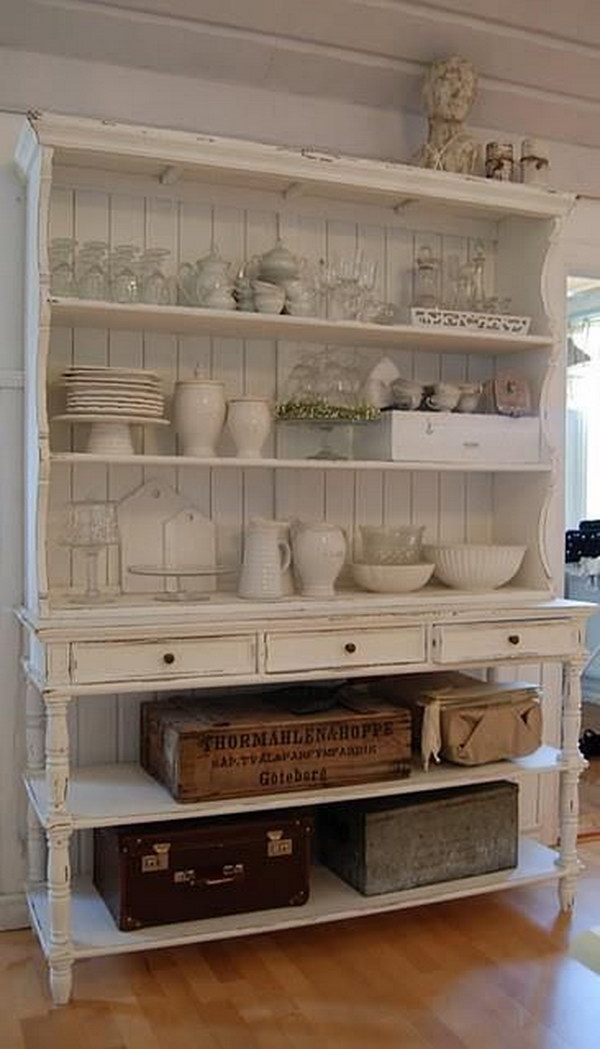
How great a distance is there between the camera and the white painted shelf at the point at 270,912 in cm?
253

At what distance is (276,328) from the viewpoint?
113 inches

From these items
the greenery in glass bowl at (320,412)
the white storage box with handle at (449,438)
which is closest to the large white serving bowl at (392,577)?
the white storage box with handle at (449,438)

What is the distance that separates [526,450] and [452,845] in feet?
3.75

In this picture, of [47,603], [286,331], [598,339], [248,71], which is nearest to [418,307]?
[286,331]

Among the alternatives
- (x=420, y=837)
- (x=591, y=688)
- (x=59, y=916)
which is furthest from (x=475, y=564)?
(x=591, y=688)

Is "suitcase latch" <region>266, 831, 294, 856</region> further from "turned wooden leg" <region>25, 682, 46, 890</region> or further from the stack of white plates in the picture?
the stack of white plates

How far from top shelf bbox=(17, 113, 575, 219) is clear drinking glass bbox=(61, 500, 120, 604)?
34.3 inches

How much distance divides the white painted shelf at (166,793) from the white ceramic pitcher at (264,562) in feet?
1.72

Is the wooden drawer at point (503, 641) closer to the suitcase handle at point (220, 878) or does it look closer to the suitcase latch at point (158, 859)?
the suitcase handle at point (220, 878)

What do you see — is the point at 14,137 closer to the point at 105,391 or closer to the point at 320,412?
the point at 105,391

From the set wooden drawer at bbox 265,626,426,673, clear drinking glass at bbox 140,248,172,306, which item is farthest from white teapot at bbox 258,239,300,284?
wooden drawer at bbox 265,626,426,673

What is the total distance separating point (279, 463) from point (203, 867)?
1.04 meters

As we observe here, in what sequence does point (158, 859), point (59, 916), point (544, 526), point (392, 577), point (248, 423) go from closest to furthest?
1. point (59, 916)
2. point (158, 859)
3. point (248, 423)
4. point (392, 577)
5. point (544, 526)

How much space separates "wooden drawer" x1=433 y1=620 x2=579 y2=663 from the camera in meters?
2.84
